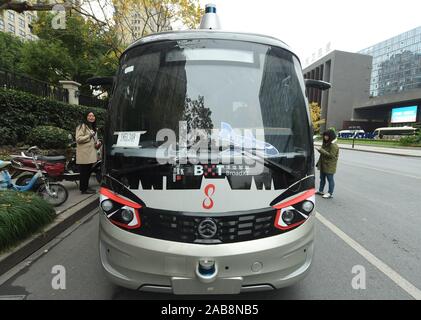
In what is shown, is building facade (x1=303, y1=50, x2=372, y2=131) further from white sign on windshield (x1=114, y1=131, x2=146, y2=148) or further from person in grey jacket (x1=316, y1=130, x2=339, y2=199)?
white sign on windshield (x1=114, y1=131, x2=146, y2=148)

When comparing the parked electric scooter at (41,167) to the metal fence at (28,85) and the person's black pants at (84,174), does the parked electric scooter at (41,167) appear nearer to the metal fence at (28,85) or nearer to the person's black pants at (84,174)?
the person's black pants at (84,174)

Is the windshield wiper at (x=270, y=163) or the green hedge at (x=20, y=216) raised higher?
the windshield wiper at (x=270, y=163)

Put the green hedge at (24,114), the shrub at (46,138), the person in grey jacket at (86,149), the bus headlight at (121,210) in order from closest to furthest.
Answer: the bus headlight at (121,210) < the person in grey jacket at (86,149) < the green hedge at (24,114) < the shrub at (46,138)

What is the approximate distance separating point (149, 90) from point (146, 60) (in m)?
0.31

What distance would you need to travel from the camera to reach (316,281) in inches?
137

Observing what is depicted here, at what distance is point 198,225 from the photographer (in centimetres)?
250

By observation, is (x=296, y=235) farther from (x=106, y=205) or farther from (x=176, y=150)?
(x=106, y=205)

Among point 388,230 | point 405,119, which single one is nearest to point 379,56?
point 405,119

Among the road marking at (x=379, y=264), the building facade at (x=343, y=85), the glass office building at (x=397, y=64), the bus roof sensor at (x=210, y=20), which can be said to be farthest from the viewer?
the glass office building at (x=397, y=64)

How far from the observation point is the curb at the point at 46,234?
12.3 ft

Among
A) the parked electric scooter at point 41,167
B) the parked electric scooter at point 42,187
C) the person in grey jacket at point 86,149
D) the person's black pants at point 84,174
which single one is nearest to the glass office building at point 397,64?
the person in grey jacket at point 86,149

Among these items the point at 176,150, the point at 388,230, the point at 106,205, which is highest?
the point at 176,150

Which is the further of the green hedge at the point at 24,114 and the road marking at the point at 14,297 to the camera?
the green hedge at the point at 24,114

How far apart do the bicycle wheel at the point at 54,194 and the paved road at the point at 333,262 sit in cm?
72
